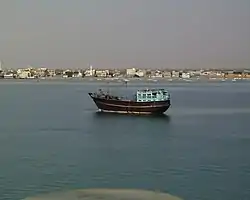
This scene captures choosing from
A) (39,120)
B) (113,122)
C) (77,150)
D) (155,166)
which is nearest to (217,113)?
(113,122)

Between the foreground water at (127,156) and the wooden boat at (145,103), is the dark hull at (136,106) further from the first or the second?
the foreground water at (127,156)

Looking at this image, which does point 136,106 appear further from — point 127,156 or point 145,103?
point 127,156

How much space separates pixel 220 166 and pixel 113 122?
20820 millimetres

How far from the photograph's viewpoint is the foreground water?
52.4 ft

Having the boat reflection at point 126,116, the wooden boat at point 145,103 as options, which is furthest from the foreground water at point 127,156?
the wooden boat at point 145,103

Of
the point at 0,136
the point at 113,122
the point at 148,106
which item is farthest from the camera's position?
the point at 148,106

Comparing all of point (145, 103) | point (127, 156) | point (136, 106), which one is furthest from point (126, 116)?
point (127, 156)

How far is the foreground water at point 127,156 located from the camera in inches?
629

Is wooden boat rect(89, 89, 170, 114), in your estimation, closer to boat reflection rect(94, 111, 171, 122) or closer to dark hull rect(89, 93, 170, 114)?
dark hull rect(89, 93, 170, 114)

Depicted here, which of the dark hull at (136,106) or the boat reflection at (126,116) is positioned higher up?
the dark hull at (136,106)

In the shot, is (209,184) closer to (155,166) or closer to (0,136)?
(155,166)

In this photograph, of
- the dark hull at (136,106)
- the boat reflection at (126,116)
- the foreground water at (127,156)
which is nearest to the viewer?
the foreground water at (127,156)

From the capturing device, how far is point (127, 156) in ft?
72.5

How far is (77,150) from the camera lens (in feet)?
78.9
